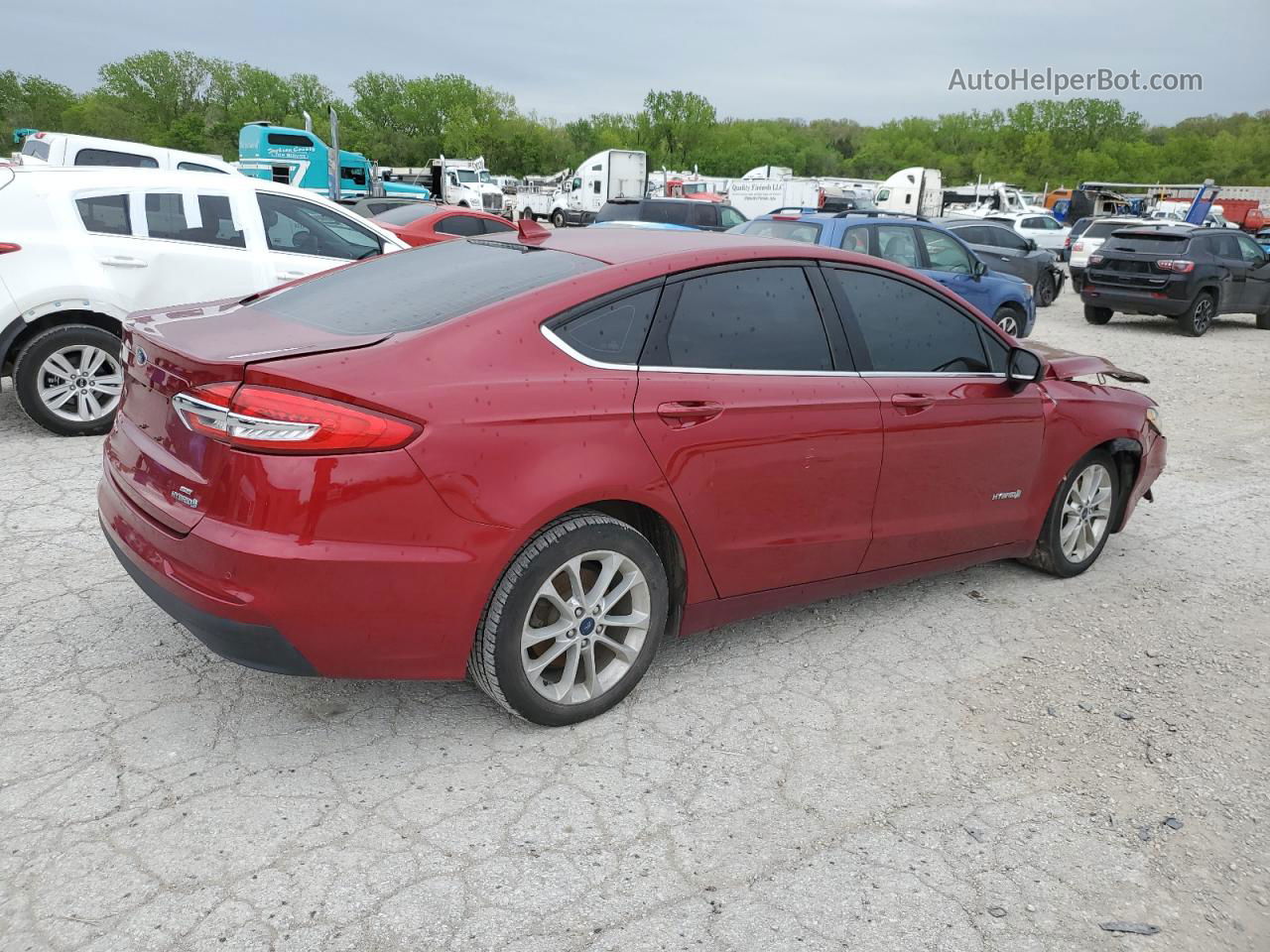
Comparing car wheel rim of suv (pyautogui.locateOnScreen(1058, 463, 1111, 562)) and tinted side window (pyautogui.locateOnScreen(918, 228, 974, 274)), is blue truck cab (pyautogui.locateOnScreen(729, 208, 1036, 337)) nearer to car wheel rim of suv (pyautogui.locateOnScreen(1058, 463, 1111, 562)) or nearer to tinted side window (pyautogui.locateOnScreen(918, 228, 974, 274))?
tinted side window (pyautogui.locateOnScreen(918, 228, 974, 274))

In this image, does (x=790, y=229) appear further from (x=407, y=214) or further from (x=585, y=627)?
(x=585, y=627)

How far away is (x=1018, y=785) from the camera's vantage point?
3078 millimetres

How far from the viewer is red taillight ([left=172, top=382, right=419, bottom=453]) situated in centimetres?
256

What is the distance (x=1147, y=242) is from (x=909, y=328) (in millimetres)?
13690

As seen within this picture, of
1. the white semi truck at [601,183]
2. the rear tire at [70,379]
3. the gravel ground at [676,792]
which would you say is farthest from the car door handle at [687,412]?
the white semi truck at [601,183]

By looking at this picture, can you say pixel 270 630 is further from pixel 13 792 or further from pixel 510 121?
pixel 510 121

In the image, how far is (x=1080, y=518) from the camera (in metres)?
4.84

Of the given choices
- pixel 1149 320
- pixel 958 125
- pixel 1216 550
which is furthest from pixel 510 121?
pixel 1216 550

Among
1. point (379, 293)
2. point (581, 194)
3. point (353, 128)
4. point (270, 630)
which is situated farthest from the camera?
point (353, 128)

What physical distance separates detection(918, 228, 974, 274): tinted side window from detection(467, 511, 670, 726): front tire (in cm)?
872

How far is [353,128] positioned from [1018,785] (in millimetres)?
124603

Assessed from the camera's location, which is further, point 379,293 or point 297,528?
point 379,293

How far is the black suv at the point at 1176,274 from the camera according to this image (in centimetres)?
1494

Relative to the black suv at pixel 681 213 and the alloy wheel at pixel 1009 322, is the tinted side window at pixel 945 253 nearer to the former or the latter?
the alloy wheel at pixel 1009 322
